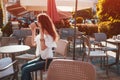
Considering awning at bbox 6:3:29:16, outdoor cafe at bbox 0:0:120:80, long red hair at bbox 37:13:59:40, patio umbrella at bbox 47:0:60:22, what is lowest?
outdoor cafe at bbox 0:0:120:80

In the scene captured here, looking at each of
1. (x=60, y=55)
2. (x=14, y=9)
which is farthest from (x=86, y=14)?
(x=60, y=55)

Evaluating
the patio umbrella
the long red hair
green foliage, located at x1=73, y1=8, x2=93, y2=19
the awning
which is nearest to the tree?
the awning

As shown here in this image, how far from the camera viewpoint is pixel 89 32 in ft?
59.9

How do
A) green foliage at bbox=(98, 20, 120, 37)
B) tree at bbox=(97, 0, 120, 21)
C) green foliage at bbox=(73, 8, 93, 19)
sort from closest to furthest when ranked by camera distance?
tree at bbox=(97, 0, 120, 21), green foliage at bbox=(98, 20, 120, 37), green foliage at bbox=(73, 8, 93, 19)

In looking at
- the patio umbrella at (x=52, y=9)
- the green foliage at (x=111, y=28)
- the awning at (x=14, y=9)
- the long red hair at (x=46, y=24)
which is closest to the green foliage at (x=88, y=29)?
the green foliage at (x=111, y=28)

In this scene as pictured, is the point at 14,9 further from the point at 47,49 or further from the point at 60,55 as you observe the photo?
the point at 47,49

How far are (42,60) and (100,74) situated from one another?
265 cm

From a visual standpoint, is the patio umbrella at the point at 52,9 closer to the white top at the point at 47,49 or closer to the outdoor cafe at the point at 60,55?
the outdoor cafe at the point at 60,55

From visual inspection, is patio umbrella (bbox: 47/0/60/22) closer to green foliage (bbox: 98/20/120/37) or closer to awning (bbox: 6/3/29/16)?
green foliage (bbox: 98/20/120/37)

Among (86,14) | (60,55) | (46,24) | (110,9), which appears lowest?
(60,55)

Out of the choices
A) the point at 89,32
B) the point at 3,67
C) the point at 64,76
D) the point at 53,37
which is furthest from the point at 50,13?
the point at 89,32

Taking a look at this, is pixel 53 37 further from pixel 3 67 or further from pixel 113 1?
pixel 113 1

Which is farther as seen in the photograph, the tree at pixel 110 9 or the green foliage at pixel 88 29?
the green foliage at pixel 88 29

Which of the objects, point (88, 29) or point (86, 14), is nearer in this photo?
point (88, 29)
